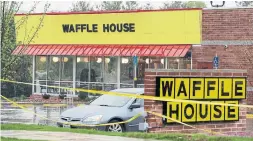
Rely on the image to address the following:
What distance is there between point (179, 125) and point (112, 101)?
15.7 ft

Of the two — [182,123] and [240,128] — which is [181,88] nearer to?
[182,123]

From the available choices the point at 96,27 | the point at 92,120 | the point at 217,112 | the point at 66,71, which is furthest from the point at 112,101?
the point at 66,71

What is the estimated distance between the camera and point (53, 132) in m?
16.1

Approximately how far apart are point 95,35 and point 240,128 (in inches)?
1032

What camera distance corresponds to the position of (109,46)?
40.1 metres

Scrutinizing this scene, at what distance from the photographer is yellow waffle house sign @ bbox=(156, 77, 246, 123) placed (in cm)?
1417

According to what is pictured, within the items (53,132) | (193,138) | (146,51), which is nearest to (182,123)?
(193,138)

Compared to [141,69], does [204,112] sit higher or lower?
lower

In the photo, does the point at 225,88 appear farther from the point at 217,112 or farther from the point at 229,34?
the point at 229,34

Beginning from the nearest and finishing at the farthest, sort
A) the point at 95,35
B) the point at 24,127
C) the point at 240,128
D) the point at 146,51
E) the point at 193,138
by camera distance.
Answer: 1. the point at 193,138
2. the point at 240,128
3. the point at 24,127
4. the point at 146,51
5. the point at 95,35

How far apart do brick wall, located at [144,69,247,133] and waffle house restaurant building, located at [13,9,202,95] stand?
21320 mm

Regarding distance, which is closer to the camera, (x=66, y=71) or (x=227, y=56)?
(x=227, y=56)

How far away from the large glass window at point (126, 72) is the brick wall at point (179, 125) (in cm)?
2458

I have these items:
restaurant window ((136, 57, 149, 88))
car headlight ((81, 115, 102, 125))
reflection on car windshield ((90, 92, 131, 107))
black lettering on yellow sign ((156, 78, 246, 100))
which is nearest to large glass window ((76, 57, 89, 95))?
restaurant window ((136, 57, 149, 88))
